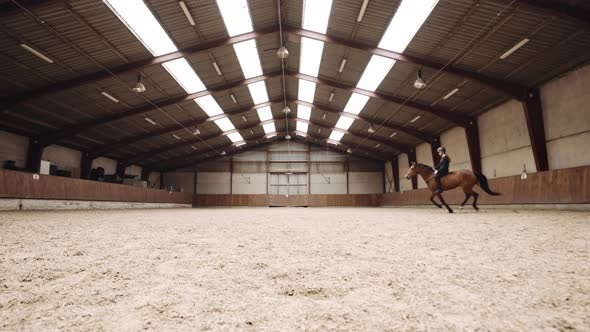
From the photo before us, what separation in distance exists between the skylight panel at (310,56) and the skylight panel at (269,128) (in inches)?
375

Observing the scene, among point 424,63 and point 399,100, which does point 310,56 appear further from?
point 399,100

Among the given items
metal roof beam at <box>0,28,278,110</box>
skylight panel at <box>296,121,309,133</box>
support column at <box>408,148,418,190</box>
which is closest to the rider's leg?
metal roof beam at <box>0,28,278,110</box>

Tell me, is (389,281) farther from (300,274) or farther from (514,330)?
(514,330)

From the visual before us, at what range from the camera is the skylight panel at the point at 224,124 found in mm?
20309

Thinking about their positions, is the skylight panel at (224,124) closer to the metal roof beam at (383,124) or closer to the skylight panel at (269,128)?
the skylight panel at (269,128)

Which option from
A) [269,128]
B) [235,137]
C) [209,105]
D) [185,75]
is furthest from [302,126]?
[185,75]

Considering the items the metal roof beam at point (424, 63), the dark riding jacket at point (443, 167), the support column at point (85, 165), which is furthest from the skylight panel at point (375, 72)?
the support column at point (85, 165)

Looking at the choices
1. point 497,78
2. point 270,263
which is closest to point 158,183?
point 497,78

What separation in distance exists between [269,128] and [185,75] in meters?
11.9

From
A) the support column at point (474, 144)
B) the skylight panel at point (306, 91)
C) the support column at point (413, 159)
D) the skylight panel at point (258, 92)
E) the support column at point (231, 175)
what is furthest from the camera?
the support column at point (231, 175)

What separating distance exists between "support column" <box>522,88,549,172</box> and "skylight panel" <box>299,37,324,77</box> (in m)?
8.48

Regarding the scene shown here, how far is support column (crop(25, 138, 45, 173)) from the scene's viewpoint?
1520 cm

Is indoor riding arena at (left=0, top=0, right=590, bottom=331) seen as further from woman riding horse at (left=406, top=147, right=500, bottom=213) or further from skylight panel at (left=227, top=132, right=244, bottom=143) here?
skylight panel at (left=227, top=132, right=244, bottom=143)

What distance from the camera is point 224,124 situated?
2119cm
